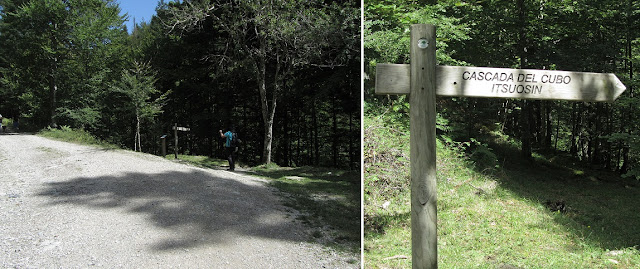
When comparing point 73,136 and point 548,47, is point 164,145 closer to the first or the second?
point 73,136

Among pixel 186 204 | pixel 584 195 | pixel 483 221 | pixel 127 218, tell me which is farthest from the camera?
pixel 584 195

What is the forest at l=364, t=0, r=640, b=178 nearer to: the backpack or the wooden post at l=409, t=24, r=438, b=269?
the backpack

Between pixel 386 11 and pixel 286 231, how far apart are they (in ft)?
15.6

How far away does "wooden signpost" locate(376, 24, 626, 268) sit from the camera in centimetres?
181

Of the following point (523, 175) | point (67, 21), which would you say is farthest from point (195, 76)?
point (523, 175)

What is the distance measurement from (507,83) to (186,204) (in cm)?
169

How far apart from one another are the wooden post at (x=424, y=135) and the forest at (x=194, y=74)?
990 mm

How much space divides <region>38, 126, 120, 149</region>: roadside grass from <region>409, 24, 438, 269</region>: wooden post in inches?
58.2

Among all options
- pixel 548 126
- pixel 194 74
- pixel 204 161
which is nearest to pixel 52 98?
pixel 194 74

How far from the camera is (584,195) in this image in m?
8.52

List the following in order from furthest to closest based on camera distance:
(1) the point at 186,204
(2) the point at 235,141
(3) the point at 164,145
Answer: (2) the point at 235,141 → (3) the point at 164,145 → (1) the point at 186,204

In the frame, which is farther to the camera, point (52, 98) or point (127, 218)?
point (52, 98)

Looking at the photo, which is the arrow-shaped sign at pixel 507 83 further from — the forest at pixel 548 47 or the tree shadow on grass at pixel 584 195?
the forest at pixel 548 47

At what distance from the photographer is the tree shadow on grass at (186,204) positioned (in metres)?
1.76
